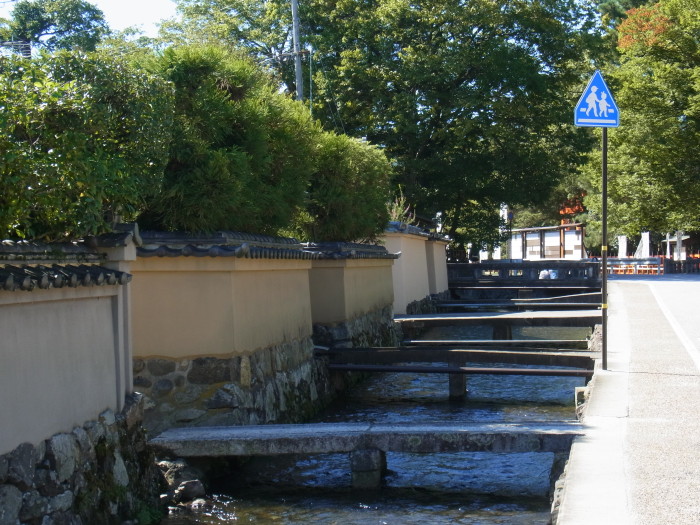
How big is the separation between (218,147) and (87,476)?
5.75 meters

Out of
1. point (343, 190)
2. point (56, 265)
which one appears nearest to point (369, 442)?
point (56, 265)

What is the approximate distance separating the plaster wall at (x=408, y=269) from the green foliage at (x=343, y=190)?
4.67m

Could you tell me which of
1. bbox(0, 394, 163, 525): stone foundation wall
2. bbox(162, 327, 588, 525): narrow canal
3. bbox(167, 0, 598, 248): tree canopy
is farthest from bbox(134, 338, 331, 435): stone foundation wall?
bbox(167, 0, 598, 248): tree canopy

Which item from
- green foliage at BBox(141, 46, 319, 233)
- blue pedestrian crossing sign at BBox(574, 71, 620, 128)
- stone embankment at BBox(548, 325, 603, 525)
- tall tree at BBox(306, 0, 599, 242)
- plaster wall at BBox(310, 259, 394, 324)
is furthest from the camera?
tall tree at BBox(306, 0, 599, 242)

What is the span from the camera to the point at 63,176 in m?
7.70

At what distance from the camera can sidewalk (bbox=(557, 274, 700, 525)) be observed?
20.0 ft

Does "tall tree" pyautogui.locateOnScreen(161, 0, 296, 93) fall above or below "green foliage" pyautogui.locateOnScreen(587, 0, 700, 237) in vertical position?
above

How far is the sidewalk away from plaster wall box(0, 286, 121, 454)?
4183 mm

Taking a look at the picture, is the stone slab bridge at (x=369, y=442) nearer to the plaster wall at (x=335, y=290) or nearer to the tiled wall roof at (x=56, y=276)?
the tiled wall roof at (x=56, y=276)

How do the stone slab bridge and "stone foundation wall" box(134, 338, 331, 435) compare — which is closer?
the stone slab bridge

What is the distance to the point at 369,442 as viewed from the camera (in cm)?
970

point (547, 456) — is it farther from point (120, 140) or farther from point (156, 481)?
point (120, 140)

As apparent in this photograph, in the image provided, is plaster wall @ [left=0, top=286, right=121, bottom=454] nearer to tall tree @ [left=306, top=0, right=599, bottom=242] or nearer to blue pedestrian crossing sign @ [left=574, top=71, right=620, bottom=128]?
blue pedestrian crossing sign @ [left=574, top=71, right=620, bottom=128]

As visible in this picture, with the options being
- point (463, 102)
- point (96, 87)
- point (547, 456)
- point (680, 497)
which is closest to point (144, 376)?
point (96, 87)
